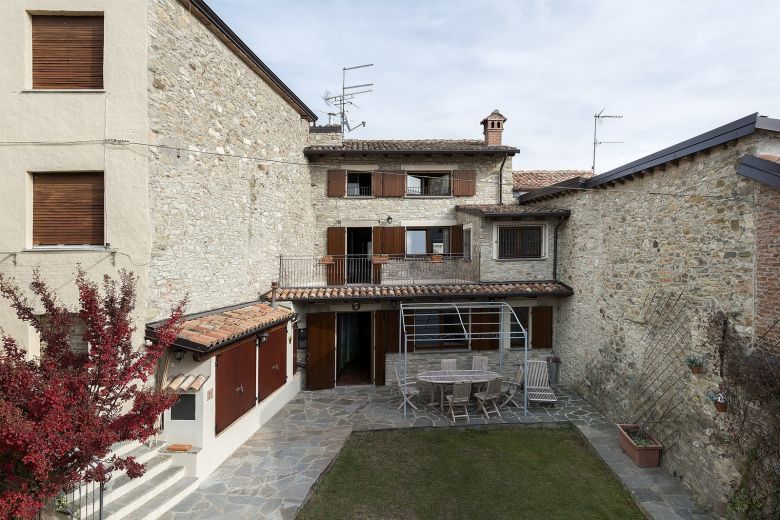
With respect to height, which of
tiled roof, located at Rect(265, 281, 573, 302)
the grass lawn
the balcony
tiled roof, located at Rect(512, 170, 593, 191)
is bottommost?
the grass lawn

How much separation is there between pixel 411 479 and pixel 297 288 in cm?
712

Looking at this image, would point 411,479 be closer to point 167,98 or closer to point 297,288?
point 297,288

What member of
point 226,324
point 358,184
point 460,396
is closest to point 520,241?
point 460,396

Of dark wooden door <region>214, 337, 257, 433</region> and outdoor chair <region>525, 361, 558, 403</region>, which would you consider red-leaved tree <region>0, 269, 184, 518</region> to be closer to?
dark wooden door <region>214, 337, 257, 433</region>

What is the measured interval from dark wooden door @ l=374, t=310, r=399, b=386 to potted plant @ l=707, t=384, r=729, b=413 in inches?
333

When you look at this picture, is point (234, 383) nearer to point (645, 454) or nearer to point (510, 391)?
point (510, 391)

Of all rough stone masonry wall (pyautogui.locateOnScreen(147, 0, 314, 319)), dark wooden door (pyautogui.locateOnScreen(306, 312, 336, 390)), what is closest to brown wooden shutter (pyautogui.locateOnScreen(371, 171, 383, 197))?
rough stone masonry wall (pyautogui.locateOnScreen(147, 0, 314, 319))

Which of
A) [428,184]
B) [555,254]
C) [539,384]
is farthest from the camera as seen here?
[428,184]

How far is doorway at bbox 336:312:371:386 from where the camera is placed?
1408 centimetres

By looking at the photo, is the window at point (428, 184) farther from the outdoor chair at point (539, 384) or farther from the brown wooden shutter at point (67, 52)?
the brown wooden shutter at point (67, 52)

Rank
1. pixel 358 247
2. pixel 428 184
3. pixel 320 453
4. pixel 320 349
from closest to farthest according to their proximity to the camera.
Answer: pixel 320 453 < pixel 320 349 < pixel 428 184 < pixel 358 247

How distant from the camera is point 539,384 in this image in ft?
40.2

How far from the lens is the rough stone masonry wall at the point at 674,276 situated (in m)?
6.80

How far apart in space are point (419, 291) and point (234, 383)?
615cm
